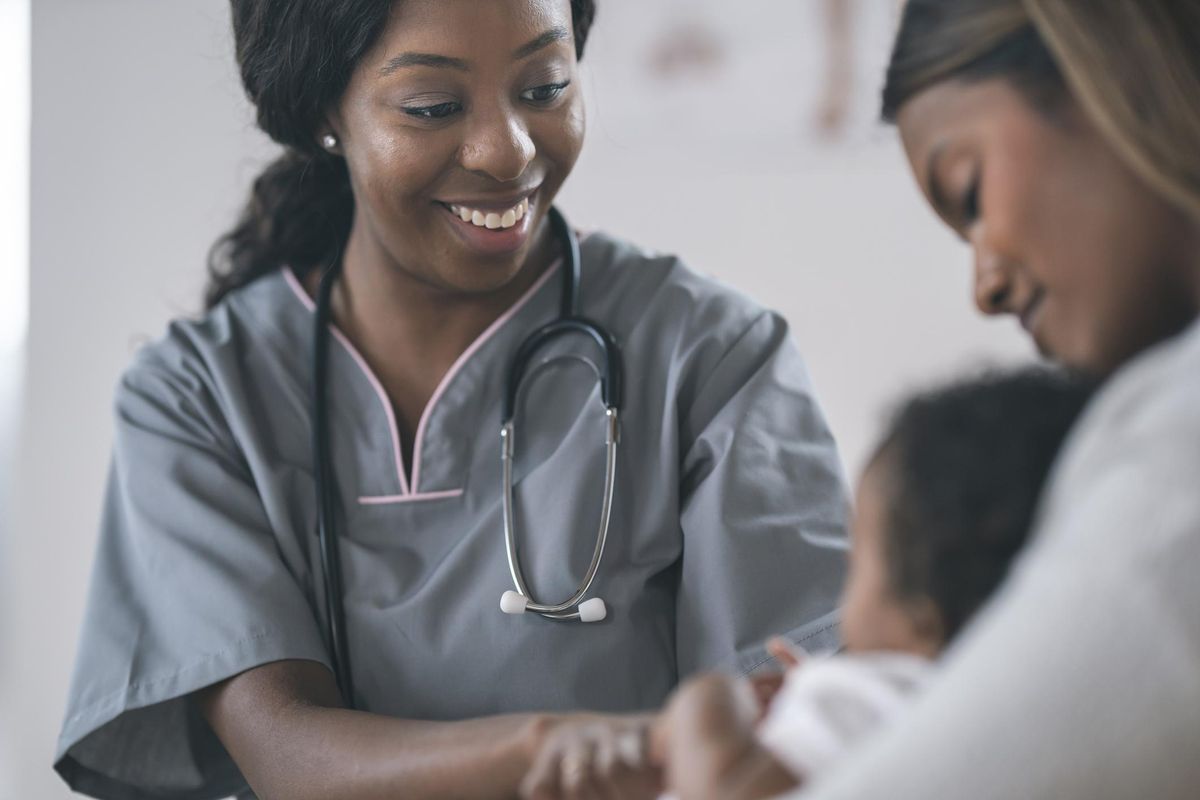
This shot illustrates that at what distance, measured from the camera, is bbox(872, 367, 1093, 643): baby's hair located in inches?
25.2

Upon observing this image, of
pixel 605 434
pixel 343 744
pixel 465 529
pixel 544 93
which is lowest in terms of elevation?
pixel 343 744

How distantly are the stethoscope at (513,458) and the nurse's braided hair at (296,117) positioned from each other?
16cm

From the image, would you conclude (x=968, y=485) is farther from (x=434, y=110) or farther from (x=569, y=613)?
(x=434, y=110)

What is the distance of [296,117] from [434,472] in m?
0.43

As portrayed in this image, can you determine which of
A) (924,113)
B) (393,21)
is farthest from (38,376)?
(924,113)

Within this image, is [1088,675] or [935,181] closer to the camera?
[1088,675]

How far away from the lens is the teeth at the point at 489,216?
4.39 ft

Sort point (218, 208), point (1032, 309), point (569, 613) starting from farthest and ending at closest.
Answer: point (218, 208)
point (569, 613)
point (1032, 309)

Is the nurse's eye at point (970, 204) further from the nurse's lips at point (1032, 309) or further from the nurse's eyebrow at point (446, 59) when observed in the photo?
the nurse's eyebrow at point (446, 59)

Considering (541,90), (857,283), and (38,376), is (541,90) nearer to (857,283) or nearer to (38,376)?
(857,283)

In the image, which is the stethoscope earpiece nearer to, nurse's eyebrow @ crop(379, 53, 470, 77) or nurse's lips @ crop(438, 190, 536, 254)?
nurse's lips @ crop(438, 190, 536, 254)

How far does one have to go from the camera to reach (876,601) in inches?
27.4

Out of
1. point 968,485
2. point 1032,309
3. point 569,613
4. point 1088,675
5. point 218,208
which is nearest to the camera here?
point 1088,675

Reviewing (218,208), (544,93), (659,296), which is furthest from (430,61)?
(218,208)
